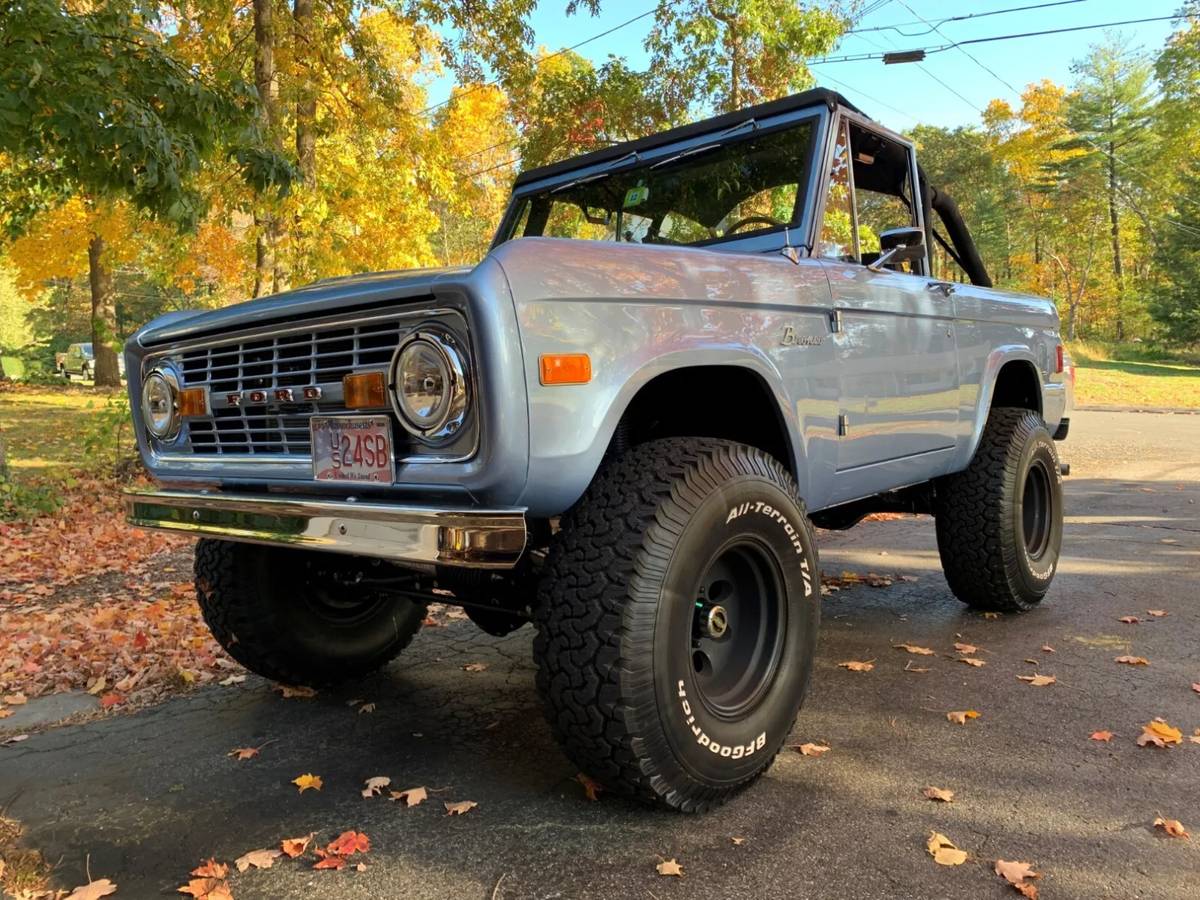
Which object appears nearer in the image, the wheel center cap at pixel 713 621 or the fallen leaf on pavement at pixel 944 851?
the fallen leaf on pavement at pixel 944 851

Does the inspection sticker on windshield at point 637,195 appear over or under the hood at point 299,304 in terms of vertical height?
over

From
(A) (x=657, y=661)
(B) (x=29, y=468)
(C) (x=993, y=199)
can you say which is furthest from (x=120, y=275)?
(A) (x=657, y=661)

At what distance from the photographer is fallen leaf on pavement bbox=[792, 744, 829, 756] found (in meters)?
2.68

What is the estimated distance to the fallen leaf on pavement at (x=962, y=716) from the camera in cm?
290

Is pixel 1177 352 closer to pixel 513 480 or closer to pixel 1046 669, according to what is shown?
pixel 1046 669

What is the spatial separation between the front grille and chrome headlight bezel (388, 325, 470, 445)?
59mm

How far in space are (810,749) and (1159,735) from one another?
1132 mm

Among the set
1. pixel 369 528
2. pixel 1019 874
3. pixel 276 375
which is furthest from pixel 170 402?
pixel 1019 874

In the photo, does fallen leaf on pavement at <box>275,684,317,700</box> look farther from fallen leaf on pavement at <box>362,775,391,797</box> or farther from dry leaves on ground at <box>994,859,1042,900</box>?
dry leaves on ground at <box>994,859,1042,900</box>

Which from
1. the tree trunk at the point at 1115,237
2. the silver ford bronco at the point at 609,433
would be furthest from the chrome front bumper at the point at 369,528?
the tree trunk at the point at 1115,237

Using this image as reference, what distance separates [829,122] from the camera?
127 inches

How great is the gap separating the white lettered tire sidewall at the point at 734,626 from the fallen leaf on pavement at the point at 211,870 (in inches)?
44.5

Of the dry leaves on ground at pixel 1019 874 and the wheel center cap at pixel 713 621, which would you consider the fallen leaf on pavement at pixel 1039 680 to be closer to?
the dry leaves on ground at pixel 1019 874

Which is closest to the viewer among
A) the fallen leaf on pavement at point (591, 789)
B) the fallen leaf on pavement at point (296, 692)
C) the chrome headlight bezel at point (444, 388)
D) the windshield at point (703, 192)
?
the chrome headlight bezel at point (444, 388)
